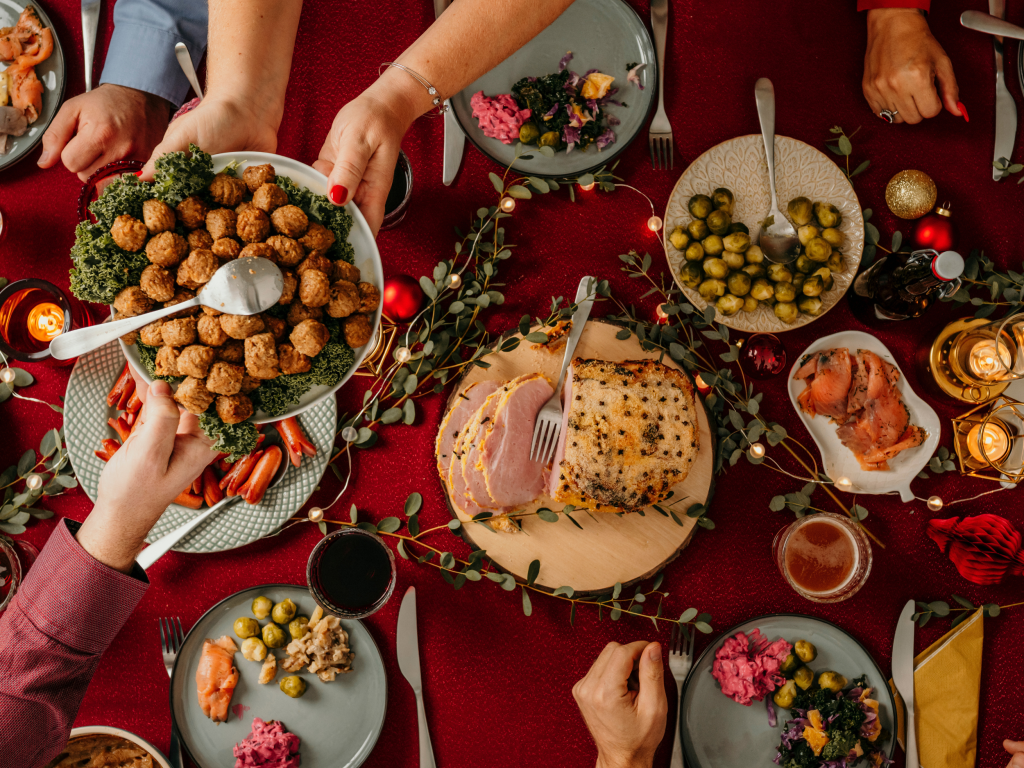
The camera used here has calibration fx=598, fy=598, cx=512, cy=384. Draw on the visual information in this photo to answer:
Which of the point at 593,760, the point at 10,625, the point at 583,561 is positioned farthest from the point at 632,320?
the point at 10,625

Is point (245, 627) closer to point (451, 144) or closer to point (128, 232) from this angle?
point (128, 232)

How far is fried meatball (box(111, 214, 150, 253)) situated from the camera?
4.91ft

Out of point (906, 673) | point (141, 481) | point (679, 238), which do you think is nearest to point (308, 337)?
point (141, 481)

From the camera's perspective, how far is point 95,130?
7.73 feet

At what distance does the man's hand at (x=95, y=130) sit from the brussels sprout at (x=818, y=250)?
9.09 ft

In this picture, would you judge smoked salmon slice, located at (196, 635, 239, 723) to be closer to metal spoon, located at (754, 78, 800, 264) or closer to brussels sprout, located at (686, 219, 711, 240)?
brussels sprout, located at (686, 219, 711, 240)

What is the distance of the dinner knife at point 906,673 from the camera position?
7.75 ft

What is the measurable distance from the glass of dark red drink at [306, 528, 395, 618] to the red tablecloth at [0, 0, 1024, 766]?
0.68ft

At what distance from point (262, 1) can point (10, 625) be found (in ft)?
7.24

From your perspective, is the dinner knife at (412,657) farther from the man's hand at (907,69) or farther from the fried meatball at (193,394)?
the man's hand at (907,69)

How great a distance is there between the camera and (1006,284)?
2.52 m

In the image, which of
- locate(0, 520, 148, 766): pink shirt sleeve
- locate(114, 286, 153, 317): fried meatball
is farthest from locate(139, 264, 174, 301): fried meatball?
locate(0, 520, 148, 766): pink shirt sleeve

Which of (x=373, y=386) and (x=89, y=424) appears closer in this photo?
(x=89, y=424)

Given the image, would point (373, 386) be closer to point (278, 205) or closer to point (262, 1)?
point (278, 205)
